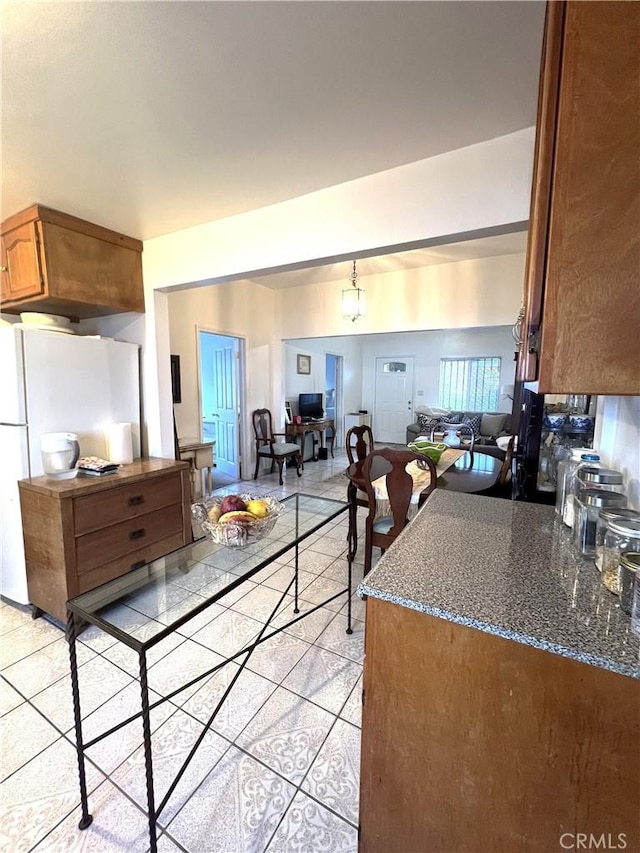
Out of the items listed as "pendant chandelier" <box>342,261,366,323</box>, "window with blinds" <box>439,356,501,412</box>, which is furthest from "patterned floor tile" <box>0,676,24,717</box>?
"window with blinds" <box>439,356,501,412</box>

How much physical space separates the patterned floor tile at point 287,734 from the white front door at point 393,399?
6.95m

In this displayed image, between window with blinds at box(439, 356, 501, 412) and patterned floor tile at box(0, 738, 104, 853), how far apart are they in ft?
24.5

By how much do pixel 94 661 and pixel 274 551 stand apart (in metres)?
1.14

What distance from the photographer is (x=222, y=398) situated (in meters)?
5.19

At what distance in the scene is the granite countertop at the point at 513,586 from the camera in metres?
0.67

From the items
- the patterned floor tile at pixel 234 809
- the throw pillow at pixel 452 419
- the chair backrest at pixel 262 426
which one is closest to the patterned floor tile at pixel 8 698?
the patterned floor tile at pixel 234 809

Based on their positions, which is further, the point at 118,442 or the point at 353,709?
the point at 118,442

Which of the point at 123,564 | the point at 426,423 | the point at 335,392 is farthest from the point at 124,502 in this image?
the point at 426,423

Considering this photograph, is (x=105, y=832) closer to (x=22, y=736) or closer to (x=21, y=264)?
(x=22, y=736)

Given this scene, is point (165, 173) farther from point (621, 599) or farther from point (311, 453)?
point (311, 453)

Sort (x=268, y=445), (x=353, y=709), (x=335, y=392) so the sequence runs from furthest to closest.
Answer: (x=335, y=392), (x=268, y=445), (x=353, y=709)

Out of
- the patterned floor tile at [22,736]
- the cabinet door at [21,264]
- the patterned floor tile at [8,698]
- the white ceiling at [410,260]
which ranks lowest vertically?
the patterned floor tile at [22,736]

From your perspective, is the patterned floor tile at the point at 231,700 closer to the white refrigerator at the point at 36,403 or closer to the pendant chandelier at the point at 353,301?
the white refrigerator at the point at 36,403

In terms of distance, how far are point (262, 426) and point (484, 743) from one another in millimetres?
4644
